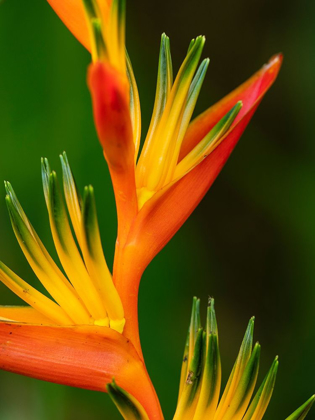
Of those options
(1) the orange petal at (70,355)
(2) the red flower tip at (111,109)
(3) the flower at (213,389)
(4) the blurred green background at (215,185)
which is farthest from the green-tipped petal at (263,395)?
(4) the blurred green background at (215,185)

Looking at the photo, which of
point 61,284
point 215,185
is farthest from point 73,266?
point 215,185

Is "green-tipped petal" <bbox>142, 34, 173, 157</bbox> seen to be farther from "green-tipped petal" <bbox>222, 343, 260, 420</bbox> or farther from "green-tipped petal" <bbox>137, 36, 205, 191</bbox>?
"green-tipped petal" <bbox>222, 343, 260, 420</bbox>

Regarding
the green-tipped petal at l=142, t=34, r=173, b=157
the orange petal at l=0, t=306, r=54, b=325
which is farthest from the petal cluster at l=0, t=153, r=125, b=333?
the green-tipped petal at l=142, t=34, r=173, b=157

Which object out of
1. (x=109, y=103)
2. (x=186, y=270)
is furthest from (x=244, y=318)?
(x=109, y=103)

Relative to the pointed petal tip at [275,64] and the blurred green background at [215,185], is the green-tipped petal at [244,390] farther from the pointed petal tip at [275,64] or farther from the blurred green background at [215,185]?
the blurred green background at [215,185]

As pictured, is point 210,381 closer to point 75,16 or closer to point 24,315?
point 24,315

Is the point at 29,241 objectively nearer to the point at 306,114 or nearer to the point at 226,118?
the point at 226,118

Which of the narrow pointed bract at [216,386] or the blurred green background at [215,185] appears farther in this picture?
the blurred green background at [215,185]
